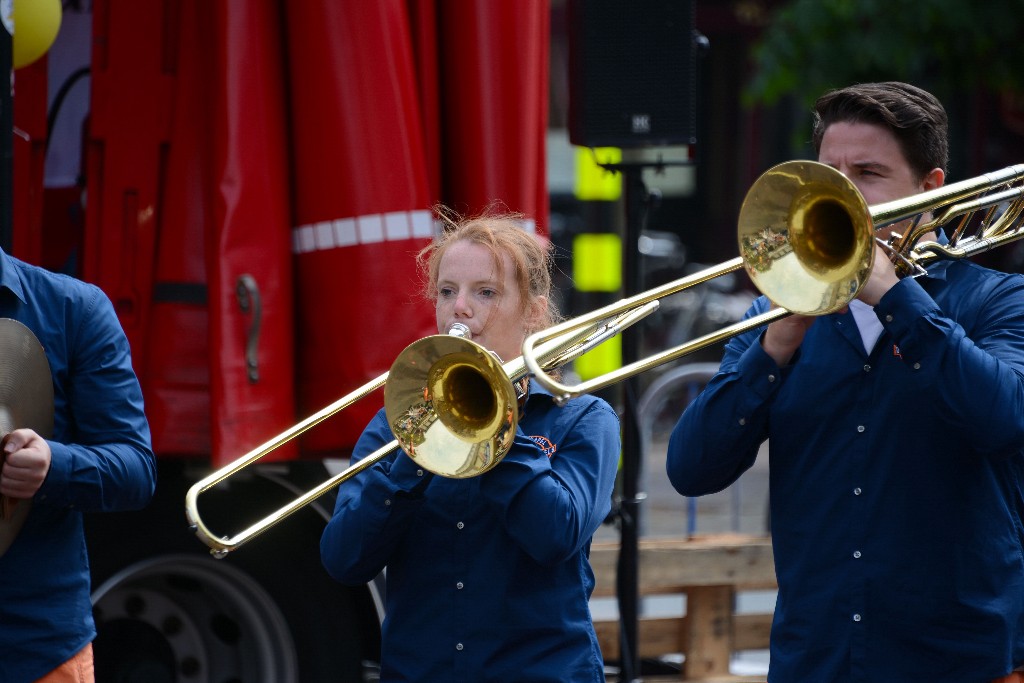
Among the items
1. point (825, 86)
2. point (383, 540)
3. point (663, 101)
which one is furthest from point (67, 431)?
point (825, 86)

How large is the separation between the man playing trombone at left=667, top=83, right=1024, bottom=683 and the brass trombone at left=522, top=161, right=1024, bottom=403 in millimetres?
40

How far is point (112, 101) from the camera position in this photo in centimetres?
357

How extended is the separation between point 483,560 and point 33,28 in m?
1.81

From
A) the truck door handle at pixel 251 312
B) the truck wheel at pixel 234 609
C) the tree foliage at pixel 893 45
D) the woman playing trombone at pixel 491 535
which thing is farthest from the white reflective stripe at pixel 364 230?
the tree foliage at pixel 893 45

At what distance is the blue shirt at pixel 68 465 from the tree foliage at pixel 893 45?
5821 millimetres

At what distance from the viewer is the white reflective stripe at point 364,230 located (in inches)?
140

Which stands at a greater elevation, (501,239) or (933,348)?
(501,239)

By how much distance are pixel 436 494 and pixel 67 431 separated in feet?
2.46

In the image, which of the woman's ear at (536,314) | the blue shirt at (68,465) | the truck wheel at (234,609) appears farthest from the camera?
the truck wheel at (234,609)

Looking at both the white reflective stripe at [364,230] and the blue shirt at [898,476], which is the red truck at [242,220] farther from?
the blue shirt at [898,476]

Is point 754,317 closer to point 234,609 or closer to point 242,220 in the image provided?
point 242,220

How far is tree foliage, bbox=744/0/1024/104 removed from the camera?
771 cm

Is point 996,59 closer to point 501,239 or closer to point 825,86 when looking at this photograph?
point 825,86

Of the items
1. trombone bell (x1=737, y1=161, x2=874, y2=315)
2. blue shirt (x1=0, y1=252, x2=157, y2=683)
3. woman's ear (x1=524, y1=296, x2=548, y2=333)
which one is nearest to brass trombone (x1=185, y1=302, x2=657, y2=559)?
woman's ear (x1=524, y1=296, x2=548, y2=333)
